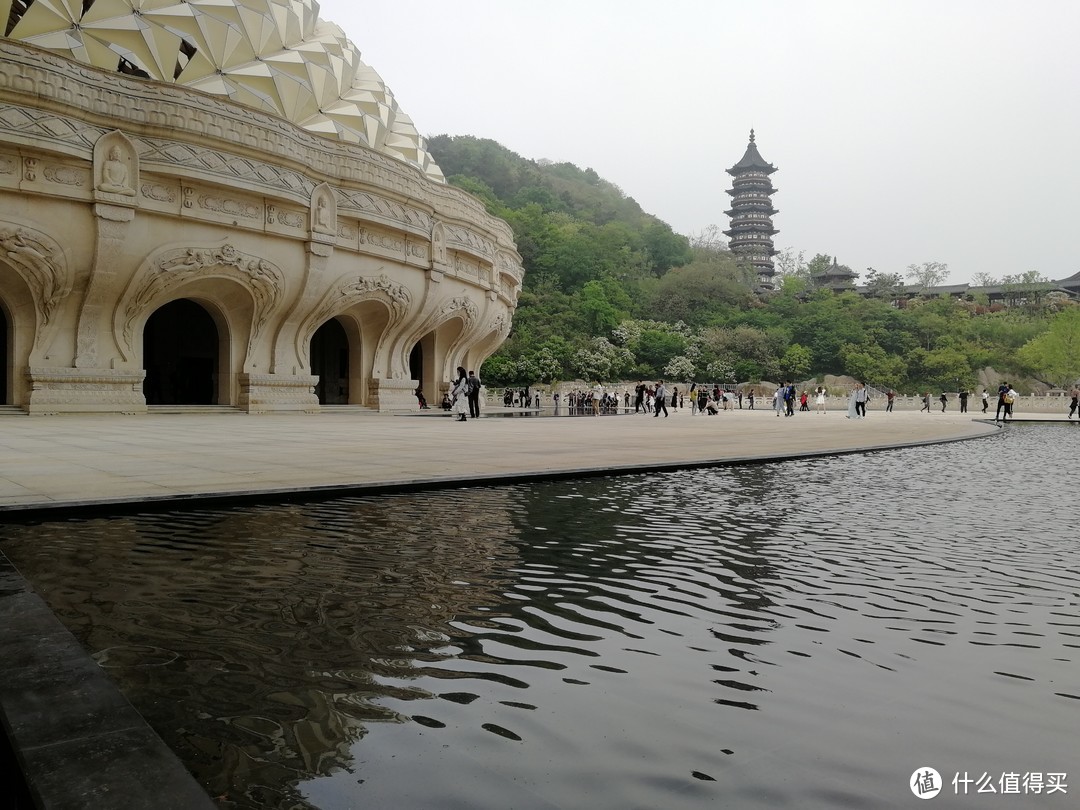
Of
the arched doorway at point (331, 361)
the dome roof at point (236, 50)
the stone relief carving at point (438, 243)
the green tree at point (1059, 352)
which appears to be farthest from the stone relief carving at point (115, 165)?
the green tree at point (1059, 352)

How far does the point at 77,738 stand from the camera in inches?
68.7

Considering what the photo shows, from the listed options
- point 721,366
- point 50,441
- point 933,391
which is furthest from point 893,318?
point 50,441

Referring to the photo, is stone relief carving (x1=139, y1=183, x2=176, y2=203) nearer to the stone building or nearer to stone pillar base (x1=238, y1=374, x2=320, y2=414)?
the stone building

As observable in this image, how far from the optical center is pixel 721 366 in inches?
2475

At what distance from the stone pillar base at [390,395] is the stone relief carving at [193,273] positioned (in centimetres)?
603

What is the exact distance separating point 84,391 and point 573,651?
2089 centimetres

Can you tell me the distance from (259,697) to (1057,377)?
71.7 m

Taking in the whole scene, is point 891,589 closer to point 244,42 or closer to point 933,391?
point 244,42

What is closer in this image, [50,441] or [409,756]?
[409,756]

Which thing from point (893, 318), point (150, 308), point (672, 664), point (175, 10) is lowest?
point (672, 664)

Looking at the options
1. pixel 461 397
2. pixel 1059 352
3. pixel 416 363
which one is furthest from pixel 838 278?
pixel 461 397

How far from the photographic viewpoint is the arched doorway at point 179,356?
29.6 metres

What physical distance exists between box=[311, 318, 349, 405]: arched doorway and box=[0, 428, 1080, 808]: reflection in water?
27618 mm

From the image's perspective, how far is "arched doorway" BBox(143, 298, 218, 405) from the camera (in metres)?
29.6
